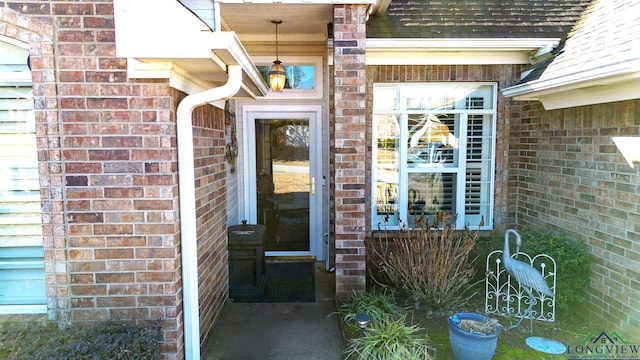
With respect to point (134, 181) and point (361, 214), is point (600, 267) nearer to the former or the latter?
point (361, 214)

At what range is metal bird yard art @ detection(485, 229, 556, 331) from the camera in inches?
147

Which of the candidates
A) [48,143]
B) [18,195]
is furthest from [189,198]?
[18,195]

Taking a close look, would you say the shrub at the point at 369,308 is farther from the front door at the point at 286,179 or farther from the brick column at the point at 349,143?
the front door at the point at 286,179

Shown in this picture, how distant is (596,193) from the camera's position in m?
4.11

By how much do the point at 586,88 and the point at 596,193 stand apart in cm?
111

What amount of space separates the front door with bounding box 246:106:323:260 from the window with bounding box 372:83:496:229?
3.62 ft

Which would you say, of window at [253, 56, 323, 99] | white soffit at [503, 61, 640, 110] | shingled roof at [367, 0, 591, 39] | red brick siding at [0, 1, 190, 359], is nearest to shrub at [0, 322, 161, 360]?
red brick siding at [0, 1, 190, 359]

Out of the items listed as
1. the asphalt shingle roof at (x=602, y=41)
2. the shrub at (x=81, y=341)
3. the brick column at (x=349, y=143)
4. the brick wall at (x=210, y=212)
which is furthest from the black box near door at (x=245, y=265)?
the asphalt shingle roof at (x=602, y=41)

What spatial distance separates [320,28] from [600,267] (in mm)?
4243

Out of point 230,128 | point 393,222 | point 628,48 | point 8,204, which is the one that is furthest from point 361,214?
point 8,204

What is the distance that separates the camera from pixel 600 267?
4.02 meters

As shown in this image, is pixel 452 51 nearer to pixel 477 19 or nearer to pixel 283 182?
pixel 477 19

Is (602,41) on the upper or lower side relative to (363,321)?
upper

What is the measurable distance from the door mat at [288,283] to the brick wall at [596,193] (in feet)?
10.2
